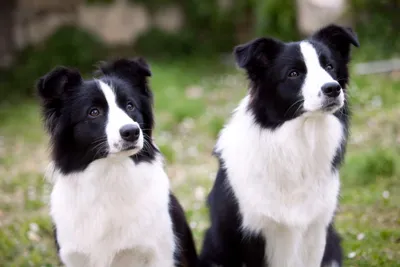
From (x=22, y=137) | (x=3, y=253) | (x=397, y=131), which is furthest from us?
(x=22, y=137)

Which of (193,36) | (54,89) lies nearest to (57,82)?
(54,89)

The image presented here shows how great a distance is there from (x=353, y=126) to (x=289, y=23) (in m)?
3.74

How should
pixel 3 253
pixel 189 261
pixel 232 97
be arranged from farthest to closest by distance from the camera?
pixel 232 97, pixel 3 253, pixel 189 261

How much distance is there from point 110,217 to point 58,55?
9701mm

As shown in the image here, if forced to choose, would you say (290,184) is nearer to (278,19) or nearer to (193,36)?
(278,19)

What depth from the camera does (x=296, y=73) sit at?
3.88 m

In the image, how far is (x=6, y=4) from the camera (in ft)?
43.1

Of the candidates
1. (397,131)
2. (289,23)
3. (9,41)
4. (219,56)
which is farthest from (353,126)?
(9,41)

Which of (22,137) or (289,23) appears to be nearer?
(22,137)

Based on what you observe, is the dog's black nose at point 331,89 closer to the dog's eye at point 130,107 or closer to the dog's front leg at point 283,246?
the dog's front leg at point 283,246

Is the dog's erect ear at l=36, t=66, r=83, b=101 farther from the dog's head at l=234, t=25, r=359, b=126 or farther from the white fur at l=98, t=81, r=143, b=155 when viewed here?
the dog's head at l=234, t=25, r=359, b=126

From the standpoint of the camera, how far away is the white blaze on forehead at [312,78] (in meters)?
3.72

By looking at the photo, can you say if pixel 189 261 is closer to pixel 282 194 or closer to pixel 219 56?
pixel 282 194

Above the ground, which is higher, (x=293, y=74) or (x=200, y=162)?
(x=293, y=74)
